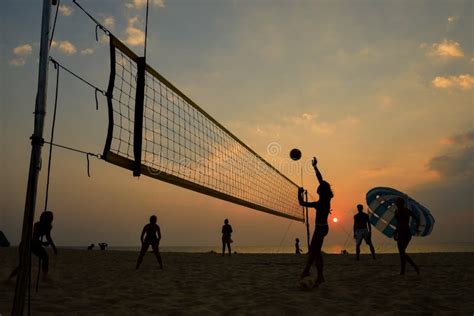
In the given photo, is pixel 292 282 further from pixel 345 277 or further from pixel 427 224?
pixel 427 224

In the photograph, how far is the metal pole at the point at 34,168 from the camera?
2.53m

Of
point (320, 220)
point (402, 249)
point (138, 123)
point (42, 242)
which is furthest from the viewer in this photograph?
point (402, 249)

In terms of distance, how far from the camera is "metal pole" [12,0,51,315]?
8.30 ft

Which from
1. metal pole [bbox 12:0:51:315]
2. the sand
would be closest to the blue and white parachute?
the sand

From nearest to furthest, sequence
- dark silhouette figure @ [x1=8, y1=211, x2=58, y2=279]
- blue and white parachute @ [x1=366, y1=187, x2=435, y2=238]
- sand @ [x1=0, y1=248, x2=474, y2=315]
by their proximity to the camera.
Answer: sand @ [x1=0, y1=248, x2=474, y2=315], dark silhouette figure @ [x1=8, y1=211, x2=58, y2=279], blue and white parachute @ [x1=366, y1=187, x2=435, y2=238]

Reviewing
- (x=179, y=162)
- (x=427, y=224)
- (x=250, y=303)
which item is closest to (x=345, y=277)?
(x=250, y=303)

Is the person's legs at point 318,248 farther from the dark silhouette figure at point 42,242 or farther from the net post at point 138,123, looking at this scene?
the dark silhouette figure at point 42,242

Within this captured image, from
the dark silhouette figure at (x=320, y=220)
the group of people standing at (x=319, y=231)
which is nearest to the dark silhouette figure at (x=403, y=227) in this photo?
the group of people standing at (x=319, y=231)

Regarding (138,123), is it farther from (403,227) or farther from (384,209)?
(384,209)

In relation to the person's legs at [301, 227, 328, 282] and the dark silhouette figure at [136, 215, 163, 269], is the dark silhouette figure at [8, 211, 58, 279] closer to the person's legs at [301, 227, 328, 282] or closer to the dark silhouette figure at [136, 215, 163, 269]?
the dark silhouette figure at [136, 215, 163, 269]

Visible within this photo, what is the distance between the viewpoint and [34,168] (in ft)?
8.75

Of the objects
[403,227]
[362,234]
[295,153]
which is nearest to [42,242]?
[403,227]

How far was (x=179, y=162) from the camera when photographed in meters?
6.26

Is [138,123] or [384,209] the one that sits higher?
[138,123]
